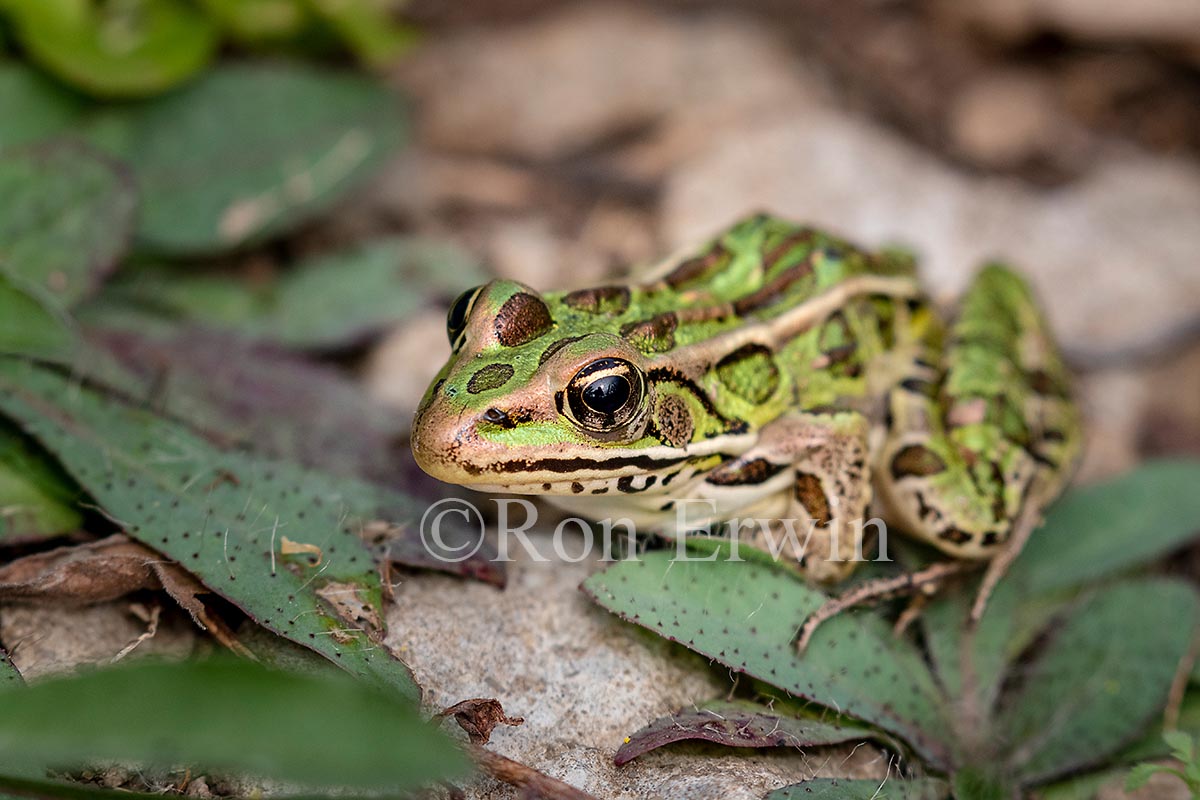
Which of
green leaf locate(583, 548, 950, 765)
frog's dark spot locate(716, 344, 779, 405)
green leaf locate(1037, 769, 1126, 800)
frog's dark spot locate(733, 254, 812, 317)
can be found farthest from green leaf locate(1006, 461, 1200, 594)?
frog's dark spot locate(733, 254, 812, 317)

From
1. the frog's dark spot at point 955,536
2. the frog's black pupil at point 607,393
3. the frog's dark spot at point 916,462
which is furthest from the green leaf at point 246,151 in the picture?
the frog's dark spot at point 955,536

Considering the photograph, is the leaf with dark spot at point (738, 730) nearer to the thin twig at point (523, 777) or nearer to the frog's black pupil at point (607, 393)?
the thin twig at point (523, 777)

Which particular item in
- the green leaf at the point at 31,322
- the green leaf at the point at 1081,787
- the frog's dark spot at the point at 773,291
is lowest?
the green leaf at the point at 1081,787

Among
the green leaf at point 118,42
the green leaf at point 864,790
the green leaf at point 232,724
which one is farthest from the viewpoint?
the green leaf at point 118,42

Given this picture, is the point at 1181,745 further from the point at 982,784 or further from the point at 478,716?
the point at 478,716

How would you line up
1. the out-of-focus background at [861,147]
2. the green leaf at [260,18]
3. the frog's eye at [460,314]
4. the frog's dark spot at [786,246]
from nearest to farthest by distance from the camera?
the frog's eye at [460,314]
the frog's dark spot at [786,246]
the green leaf at [260,18]
the out-of-focus background at [861,147]

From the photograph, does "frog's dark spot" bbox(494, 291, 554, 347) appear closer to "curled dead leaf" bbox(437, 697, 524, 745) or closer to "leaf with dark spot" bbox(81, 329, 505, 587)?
"leaf with dark spot" bbox(81, 329, 505, 587)
